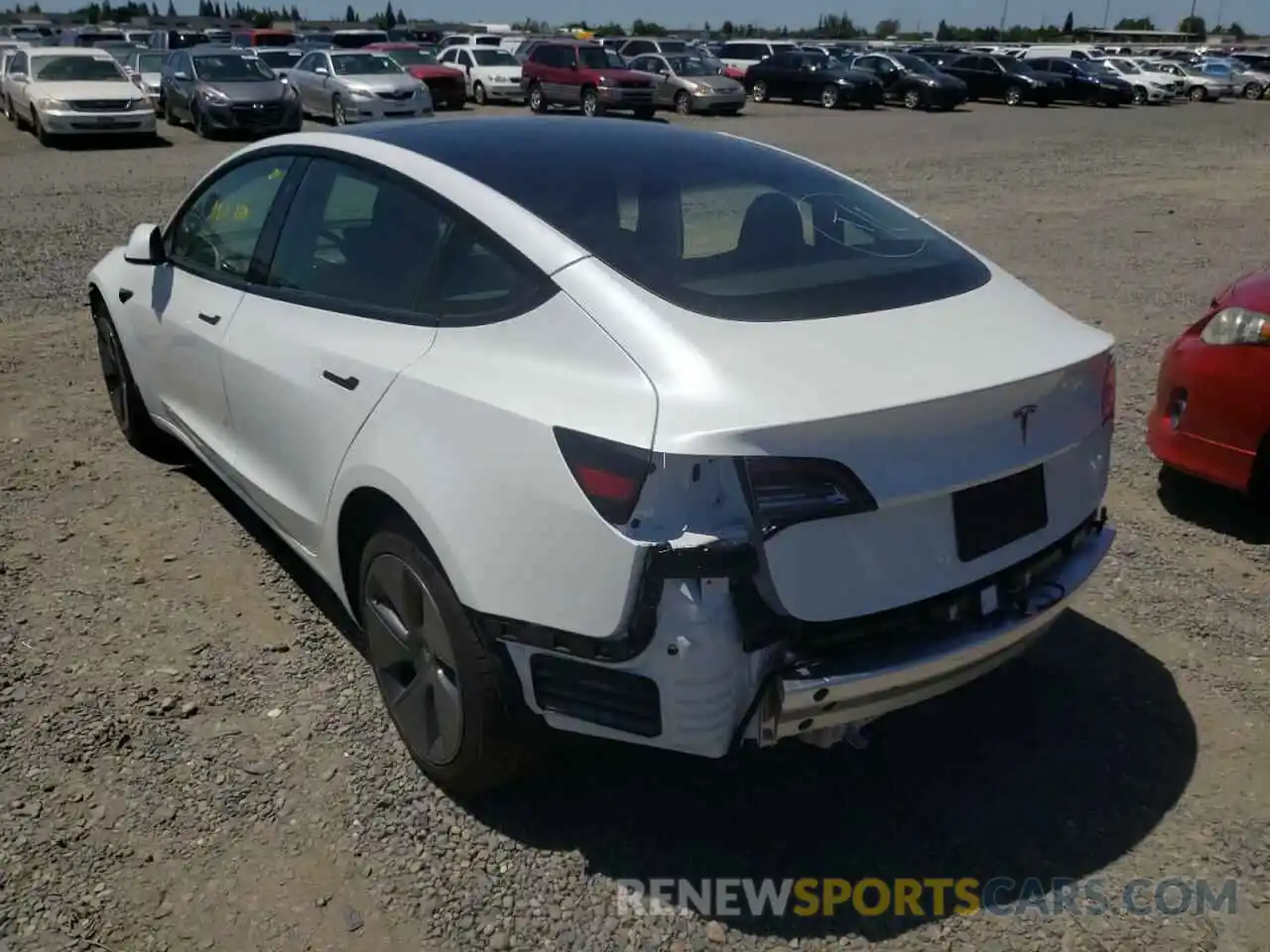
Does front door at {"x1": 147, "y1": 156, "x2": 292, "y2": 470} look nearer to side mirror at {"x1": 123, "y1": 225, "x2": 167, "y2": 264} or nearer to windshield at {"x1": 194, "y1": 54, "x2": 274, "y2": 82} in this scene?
side mirror at {"x1": 123, "y1": 225, "x2": 167, "y2": 264}

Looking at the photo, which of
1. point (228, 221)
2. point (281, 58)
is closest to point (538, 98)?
point (281, 58)

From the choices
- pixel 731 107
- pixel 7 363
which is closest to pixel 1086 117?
pixel 731 107

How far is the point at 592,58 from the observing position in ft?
88.8

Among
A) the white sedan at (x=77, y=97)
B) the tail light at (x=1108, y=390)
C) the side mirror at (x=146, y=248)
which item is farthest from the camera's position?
the white sedan at (x=77, y=97)

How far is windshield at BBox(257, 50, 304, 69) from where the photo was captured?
Result: 28000mm

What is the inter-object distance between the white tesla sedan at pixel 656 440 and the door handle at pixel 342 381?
0.01 m

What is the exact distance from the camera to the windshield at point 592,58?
27.0m

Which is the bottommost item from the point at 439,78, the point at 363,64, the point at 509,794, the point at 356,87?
the point at 509,794

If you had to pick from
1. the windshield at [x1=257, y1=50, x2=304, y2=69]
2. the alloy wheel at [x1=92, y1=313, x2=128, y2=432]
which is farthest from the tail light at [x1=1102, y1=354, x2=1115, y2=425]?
the windshield at [x1=257, y1=50, x2=304, y2=69]

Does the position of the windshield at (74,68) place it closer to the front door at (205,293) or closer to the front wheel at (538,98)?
the front wheel at (538,98)

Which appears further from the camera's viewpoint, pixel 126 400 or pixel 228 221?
pixel 126 400

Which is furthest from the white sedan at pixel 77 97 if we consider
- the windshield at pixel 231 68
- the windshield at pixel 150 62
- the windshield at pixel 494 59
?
the windshield at pixel 494 59

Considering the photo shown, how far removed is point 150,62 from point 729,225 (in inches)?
1075

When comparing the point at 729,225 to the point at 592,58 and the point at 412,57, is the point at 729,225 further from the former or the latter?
the point at 412,57
